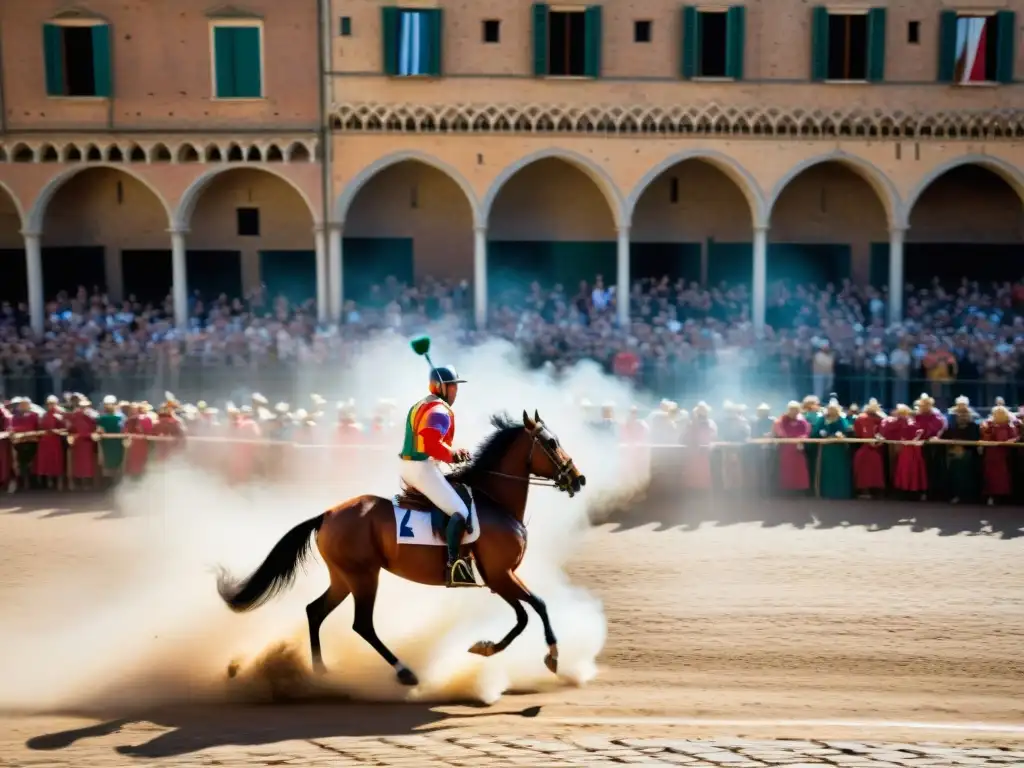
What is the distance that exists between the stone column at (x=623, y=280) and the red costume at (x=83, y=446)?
12659 millimetres

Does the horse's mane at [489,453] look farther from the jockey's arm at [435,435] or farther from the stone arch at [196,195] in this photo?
the stone arch at [196,195]

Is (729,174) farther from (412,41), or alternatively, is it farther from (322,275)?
(322,275)

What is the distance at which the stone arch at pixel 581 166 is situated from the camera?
2788 cm

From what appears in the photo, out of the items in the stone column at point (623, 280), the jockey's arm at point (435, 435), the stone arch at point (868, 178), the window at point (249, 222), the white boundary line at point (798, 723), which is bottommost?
the white boundary line at point (798, 723)

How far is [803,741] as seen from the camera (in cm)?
905

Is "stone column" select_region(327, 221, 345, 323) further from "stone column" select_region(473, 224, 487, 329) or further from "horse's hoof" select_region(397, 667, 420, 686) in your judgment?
"horse's hoof" select_region(397, 667, 420, 686)

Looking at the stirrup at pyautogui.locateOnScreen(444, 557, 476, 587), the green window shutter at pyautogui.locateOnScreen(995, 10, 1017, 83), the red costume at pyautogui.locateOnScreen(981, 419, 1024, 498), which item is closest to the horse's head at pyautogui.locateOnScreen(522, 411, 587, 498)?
the stirrup at pyautogui.locateOnScreen(444, 557, 476, 587)

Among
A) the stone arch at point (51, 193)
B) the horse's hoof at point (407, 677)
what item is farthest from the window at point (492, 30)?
the horse's hoof at point (407, 677)

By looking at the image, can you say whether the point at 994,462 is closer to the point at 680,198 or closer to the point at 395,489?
the point at 395,489

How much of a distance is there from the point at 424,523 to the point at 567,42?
63.9 feet

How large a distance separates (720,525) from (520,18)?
15.2 metres

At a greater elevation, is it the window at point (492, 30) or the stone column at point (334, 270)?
the window at point (492, 30)

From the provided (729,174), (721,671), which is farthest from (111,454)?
(729,174)

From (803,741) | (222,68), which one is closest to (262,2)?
(222,68)
